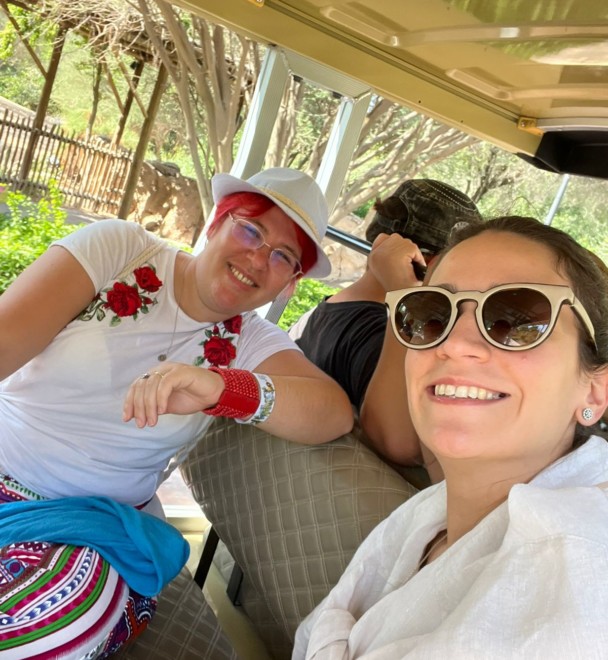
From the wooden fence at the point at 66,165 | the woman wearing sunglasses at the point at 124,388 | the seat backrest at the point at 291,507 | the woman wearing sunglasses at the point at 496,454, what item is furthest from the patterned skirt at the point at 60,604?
the wooden fence at the point at 66,165

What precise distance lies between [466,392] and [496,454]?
0.32 feet

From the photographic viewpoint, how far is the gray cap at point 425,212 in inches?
86.7

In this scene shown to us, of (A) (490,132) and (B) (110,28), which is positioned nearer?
(A) (490,132)

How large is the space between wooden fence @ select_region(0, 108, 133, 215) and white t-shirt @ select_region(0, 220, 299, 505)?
6019 millimetres

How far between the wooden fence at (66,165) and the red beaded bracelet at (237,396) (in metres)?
6.37

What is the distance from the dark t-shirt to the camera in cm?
209

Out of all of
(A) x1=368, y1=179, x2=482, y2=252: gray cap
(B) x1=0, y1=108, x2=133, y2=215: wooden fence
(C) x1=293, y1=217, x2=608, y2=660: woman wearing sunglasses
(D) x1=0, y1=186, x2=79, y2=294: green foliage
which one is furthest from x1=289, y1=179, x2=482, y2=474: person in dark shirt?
(B) x1=0, y1=108, x2=133, y2=215: wooden fence

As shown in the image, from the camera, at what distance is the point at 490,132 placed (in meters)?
2.70

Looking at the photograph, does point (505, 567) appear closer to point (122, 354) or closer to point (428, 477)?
point (428, 477)

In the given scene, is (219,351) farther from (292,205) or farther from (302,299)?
(302,299)

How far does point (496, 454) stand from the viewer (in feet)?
3.34

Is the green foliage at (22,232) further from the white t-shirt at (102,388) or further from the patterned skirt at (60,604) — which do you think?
the patterned skirt at (60,604)

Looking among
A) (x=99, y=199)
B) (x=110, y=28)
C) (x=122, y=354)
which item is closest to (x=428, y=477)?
(x=122, y=354)

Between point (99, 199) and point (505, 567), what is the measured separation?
837 cm
